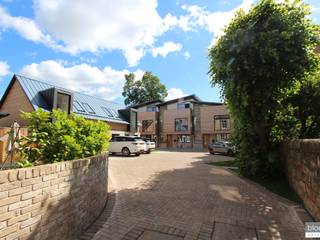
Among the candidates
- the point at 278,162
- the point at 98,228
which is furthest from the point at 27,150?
the point at 278,162

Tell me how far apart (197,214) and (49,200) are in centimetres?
333

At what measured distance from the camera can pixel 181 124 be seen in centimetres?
3953

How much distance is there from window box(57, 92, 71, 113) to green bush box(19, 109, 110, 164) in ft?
50.6

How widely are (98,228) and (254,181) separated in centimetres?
690

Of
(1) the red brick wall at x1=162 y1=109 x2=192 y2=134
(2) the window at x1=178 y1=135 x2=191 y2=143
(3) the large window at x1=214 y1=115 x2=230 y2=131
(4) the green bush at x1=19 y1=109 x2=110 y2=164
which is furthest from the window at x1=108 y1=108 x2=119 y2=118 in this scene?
(4) the green bush at x1=19 y1=109 x2=110 y2=164

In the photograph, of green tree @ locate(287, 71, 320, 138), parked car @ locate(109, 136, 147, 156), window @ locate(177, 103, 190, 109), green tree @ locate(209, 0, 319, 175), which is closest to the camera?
green tree @ locate(209, 0, 319, 175)

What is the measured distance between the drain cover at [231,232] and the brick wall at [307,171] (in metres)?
1.51

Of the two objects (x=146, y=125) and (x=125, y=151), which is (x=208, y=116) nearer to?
(x=146, y=125)

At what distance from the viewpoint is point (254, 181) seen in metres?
8.81

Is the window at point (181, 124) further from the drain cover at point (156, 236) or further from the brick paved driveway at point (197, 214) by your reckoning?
the drain cover at point (156, 236)

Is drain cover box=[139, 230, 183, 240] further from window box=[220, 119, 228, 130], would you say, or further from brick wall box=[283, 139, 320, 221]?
window box=[220, 119, 228, 130]

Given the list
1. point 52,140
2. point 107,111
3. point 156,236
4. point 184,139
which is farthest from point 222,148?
point 52,140

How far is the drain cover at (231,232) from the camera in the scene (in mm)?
3980

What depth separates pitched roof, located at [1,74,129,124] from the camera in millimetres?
17703
